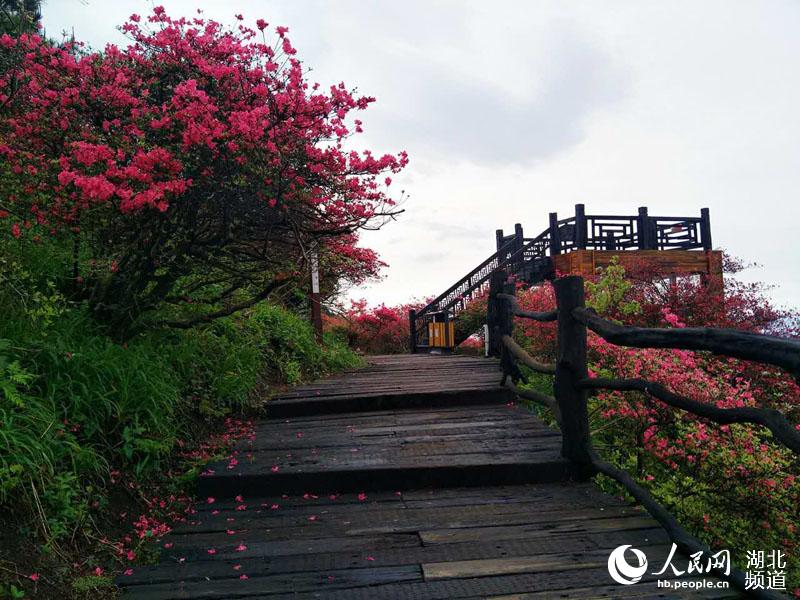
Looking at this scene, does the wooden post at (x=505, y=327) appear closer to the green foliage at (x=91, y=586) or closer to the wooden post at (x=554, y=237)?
the green foliage at (x=91, y=586)

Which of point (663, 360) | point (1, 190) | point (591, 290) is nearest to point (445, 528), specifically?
point (663, 360)

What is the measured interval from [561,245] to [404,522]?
1482 cm

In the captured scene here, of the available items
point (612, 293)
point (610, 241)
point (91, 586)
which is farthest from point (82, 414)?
point (610, 241)

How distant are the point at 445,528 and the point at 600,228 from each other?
15178 mm

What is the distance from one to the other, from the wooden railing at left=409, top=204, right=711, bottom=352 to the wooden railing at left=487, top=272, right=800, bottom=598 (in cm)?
1184

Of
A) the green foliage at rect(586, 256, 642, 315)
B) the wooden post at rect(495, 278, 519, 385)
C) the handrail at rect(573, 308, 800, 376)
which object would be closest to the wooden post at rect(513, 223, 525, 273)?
the green foliage at rect(586, 256, 642, 315)

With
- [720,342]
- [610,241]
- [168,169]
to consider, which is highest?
[610,241]

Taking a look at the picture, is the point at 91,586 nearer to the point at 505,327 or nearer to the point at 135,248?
the point at 135,248

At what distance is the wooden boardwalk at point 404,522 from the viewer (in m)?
2.20

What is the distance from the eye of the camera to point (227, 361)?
5.19 m

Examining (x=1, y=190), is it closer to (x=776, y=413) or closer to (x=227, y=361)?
(x=227, y=361)

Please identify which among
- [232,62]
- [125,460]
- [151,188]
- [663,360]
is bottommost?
[125,460]

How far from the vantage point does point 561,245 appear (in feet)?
54.5

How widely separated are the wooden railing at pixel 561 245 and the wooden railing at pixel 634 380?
11.8m
